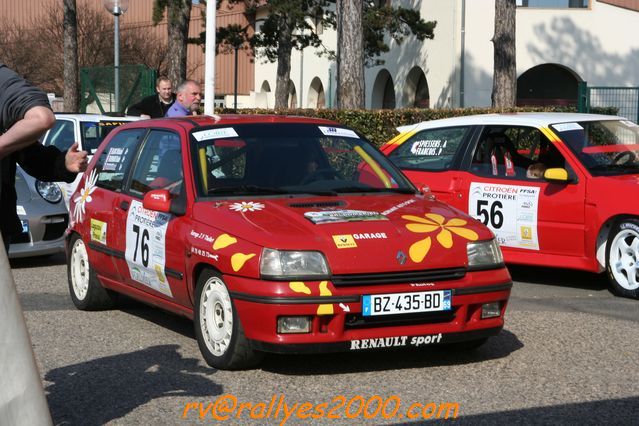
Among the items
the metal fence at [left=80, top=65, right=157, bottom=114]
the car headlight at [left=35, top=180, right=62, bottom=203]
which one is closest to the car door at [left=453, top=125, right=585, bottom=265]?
the car headlight at [left=35, top=180, right=62, bottom=203]

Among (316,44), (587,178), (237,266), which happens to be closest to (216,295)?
(237,266)

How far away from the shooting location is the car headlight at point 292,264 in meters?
6.09

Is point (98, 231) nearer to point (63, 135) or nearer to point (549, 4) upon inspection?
point (63, 135)

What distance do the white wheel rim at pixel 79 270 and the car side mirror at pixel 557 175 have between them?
3.92 m

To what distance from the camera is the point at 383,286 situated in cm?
618

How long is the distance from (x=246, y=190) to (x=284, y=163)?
0.40m

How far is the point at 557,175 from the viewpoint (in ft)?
31.0

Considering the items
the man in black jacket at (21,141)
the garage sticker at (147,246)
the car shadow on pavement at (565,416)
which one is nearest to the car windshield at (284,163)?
the garage sticker at (147,246)

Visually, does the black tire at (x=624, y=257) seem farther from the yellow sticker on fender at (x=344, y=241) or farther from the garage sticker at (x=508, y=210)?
the yellow sticker on fender at (x=344, y=241)

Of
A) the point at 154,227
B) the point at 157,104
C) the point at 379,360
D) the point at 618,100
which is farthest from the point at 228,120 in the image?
the point at 618,100

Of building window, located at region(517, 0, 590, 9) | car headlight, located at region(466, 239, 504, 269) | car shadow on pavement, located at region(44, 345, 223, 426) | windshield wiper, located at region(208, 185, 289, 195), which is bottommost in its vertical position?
car shadow on pavement, located at region(44, 345, 223, 426)

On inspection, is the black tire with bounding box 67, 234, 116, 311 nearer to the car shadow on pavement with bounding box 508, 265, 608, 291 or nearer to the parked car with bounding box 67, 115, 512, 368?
the parked car with bounding box 67, 115, 512, 368

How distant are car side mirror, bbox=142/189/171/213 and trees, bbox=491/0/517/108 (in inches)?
627

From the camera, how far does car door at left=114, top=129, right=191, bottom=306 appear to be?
7016 millimetres
